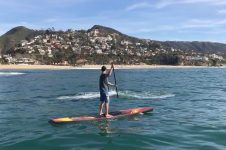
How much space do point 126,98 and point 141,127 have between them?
14.1 metres

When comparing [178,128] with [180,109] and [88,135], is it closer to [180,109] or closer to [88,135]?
[88,135]

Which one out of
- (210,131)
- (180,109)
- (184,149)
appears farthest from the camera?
(180,109)

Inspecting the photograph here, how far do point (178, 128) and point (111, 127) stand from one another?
316 cm

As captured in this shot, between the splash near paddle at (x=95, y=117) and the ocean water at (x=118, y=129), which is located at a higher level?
the splash near paddle at (x=95, y=117)

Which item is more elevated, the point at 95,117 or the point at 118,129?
the point at 95,117

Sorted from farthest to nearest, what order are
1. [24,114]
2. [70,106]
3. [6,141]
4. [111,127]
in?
1. [70,106]
2. [24,114]
3. [111,127]
4. [6,141]

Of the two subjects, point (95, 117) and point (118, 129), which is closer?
point (118, 129)

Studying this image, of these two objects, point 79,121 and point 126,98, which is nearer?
point 79,121

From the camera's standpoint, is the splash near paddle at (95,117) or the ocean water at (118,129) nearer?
the ocean water at (118,129)

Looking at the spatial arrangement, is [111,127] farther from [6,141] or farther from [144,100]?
[144,100]

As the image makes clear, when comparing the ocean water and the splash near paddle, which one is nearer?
the ocean water

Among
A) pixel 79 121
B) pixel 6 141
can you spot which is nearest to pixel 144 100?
pixel 79 121

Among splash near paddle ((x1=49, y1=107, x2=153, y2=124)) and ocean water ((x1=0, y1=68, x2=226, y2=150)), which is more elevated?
splash near paddle ((x1=49, y1=107, x2=153, y2=124))

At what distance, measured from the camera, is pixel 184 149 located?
1502 cm
